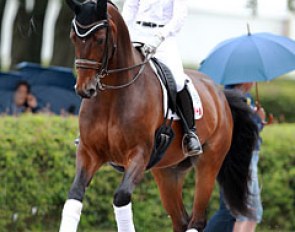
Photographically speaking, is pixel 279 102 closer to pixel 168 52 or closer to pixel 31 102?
pixel 31 102

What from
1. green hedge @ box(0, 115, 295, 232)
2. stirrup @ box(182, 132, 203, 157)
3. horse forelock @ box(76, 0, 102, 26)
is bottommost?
green hedge @ box(0, 115, 295, 232)

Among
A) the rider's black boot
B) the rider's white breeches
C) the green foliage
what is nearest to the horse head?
the rider's white breeches

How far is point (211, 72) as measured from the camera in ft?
29.8

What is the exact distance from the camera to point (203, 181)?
8266 mm

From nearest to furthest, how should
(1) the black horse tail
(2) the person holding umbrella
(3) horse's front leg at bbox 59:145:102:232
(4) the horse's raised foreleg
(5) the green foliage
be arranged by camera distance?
(3) horse's front leg at bbox 59:145:102:232 → (4) the horse's raised foreleg → (1) the black horse tail → (2) the person holding umbrella → (5) the green foliage

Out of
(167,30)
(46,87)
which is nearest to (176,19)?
(167,30)

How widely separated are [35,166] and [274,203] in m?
3.01

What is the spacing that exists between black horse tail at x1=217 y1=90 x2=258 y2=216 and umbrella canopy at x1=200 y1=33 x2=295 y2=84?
8.1 inches

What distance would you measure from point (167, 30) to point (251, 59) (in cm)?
Answer: 182

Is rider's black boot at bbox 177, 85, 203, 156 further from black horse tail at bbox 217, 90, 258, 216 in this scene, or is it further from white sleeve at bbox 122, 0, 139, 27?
black horse tail at bbox 217, 90, 258, 216

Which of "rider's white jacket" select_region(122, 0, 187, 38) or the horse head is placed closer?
the horse head

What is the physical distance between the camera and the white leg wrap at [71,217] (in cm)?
652

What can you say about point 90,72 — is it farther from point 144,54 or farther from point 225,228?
point 225,228

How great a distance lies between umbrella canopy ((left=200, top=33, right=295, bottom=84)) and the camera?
875cm
